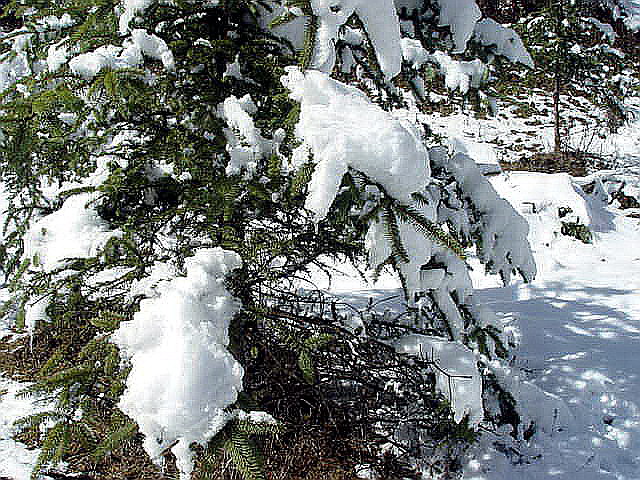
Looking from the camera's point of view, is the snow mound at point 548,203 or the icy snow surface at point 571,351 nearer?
the icy snow surface at point 571,351

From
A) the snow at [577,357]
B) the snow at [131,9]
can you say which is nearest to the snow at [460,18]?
the snow at [131,9]

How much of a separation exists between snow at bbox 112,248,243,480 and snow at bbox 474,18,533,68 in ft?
7.31

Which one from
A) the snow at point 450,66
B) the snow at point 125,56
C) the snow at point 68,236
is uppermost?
the snow at point 450,66

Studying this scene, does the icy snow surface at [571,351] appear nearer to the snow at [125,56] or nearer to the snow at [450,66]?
the snow at [450,66]

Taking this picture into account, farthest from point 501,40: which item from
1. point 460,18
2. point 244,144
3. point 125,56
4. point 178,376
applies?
point 178,376

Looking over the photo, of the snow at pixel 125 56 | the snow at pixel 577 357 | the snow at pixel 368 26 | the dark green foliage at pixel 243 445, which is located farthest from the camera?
the snow at pixel 577 357

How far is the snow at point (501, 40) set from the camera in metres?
2.96

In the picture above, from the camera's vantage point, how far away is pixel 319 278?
5.75m

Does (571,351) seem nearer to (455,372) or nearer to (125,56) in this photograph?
(455,372)

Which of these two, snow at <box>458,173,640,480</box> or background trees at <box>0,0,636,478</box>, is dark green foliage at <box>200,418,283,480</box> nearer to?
background trees at <box>0,0,636,478</box>

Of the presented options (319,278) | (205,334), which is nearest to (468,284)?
(205,334)

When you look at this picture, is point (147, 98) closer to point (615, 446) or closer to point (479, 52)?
point (479, 52)

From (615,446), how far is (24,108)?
3.20 meters

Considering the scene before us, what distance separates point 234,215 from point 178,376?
1.07 m
